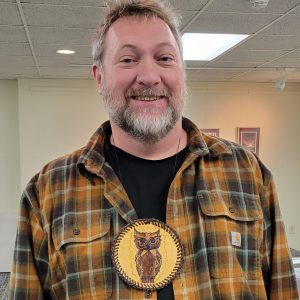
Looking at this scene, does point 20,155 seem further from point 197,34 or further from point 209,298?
point 209,298

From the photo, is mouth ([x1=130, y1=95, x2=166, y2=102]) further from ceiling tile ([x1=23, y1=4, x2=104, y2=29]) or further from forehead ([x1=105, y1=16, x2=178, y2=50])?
ceiling tile ([x1=23, y1=4, x2=104, y2=29])

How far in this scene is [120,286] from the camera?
0.87m

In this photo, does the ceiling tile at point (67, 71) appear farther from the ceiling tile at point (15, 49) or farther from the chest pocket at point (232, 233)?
the chest pocket at point (232, 233)

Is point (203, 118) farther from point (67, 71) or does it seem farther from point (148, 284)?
point (148, 284)

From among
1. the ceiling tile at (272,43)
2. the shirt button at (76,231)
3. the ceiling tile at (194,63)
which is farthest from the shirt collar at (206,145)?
the ceiling tile at (194,63)

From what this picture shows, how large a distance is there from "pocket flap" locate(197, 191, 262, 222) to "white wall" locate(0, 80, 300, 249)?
14.0ft

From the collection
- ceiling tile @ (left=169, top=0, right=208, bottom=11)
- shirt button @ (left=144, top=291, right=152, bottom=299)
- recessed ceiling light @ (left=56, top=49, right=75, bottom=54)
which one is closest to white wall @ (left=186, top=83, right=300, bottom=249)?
recessed ceiling light @ (left=56, top=49, right=75, bottom=54)

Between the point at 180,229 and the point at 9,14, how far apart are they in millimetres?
2100

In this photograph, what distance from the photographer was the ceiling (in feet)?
7.68

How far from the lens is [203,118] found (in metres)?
5.34

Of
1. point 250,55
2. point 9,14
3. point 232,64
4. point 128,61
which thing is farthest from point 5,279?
point 232,64

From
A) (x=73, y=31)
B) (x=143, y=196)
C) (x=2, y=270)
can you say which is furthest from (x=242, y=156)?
(x=2, y=270)

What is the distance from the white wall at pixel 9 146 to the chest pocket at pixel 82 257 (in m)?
4.52

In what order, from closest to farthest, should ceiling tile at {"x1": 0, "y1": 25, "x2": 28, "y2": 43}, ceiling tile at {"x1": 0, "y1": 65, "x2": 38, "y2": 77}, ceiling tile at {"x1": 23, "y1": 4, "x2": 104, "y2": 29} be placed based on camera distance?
1. ceiling tile at {"x1": 23, "y1": 4, "x2": 104, "y2": 29}
2. ceiling tile at {"x1": 0, "y1": 25, "x2": 28, "y2": 43}
3. ceiling tile at {"x1": 0, "y1": 65, "x2": 38, "y2": 77}
